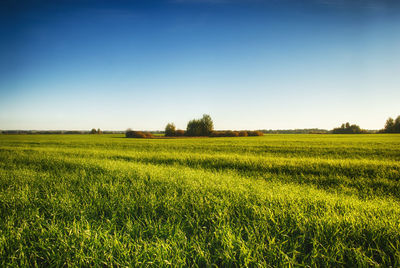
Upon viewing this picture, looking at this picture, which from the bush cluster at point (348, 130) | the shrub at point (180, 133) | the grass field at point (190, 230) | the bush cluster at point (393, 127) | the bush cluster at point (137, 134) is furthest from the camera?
the bush cluster at point (348, 130)

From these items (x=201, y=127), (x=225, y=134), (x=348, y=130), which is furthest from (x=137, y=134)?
(x=348, y=130)

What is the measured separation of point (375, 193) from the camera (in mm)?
4164

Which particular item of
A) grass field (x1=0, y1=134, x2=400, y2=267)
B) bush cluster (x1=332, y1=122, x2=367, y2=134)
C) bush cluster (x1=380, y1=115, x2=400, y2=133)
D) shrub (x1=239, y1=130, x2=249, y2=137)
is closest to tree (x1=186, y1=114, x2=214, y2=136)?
shrub (x1=239, y1=130, x2=249, y2=137)

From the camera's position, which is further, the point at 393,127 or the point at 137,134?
the point at 393,127

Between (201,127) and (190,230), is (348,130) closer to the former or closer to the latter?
(201,127)

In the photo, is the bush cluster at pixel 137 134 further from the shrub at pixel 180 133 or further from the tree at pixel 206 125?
the tree at pixel 206 125

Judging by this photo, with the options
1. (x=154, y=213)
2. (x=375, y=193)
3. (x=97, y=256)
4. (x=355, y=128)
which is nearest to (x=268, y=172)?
(x=375, y=193)

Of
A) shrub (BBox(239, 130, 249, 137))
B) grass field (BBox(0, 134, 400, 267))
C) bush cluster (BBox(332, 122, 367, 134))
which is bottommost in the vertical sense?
grass field (BBox(0, 134, 400, 267))

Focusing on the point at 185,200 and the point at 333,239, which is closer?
the point at 333,239

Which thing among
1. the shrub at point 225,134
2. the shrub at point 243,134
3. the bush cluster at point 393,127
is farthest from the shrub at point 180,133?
the bush cluster at point 393,127

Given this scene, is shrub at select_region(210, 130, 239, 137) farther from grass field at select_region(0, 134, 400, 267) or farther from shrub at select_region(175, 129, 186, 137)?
grass field at select_region(0, 134, 400, 267)

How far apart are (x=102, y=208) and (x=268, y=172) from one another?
5.46 meters

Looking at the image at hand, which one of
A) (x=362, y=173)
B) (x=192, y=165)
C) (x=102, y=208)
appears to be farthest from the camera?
(x=192, y=165)

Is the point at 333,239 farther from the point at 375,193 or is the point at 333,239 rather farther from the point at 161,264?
the point at 375,193
